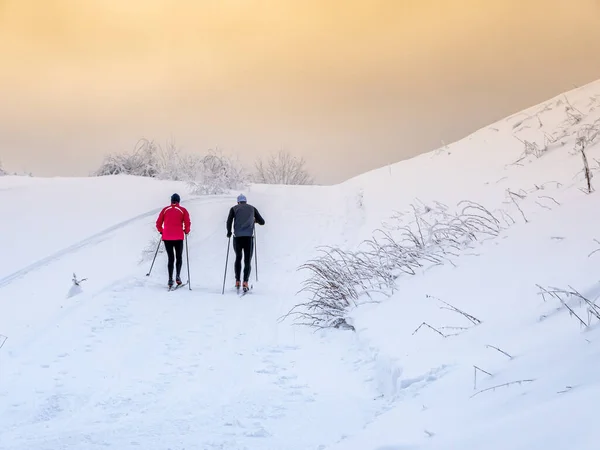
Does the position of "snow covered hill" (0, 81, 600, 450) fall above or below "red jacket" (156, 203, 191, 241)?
below

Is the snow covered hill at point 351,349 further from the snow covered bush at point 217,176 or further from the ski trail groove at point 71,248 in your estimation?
the snow covered bush at point 217,176

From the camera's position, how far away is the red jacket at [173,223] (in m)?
12.8

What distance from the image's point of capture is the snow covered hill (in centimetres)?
362

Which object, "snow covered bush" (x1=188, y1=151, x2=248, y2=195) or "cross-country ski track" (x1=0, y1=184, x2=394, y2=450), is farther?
"snow covered bush" (x1=188, y1=151, x2=248, y2=195)

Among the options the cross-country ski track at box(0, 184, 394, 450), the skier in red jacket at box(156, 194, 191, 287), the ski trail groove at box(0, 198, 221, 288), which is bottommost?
the cross-country ski track at box(0, 184, 394, 450)

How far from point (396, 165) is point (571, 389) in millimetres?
21855

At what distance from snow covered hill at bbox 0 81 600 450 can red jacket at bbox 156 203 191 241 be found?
4.01 ft

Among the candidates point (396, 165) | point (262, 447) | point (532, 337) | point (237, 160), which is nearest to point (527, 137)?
point (396, 165)

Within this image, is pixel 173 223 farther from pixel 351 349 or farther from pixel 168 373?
pixel 351 349

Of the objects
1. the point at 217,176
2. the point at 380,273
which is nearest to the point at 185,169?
the point at 217,176

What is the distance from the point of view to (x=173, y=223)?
12766mm

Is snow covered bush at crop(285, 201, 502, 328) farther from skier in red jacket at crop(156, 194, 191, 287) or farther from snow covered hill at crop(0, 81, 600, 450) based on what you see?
skier in red jacket at crop(156, 194, 191, 287)

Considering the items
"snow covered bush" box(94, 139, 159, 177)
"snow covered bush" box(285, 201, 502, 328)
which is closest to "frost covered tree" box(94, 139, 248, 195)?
"snow covered bush" box(94, 139, 159, 177)

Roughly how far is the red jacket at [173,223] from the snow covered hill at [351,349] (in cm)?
122
